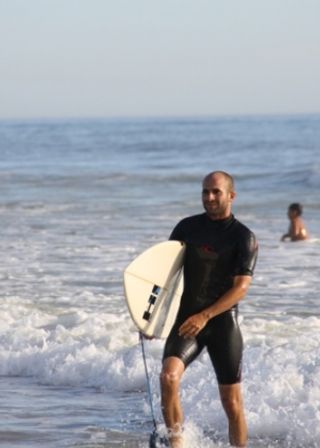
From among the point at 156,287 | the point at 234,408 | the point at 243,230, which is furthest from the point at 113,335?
the point at 243,230

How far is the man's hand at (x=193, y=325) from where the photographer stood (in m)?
6.42

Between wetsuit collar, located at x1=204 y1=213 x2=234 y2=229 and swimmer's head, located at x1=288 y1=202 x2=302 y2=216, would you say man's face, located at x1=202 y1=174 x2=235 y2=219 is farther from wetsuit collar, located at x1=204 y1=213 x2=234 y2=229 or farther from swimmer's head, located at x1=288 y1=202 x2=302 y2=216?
swimmer's head, located at x1=288 y1=202 x2=302 y2=216

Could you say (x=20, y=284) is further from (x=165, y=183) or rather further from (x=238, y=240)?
(x=165, y=183)

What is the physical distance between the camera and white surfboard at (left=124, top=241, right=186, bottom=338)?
6680mm

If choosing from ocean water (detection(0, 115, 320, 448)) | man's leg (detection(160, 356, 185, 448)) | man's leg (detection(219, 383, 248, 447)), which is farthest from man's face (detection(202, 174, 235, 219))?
ocean water (detection(0, 115, 320, 448))

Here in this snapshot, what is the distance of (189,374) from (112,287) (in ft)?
15.9

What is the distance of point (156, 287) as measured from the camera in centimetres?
674

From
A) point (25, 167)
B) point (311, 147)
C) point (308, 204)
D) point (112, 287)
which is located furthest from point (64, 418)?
point (311, 147)

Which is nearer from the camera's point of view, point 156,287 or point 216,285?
point 216,285

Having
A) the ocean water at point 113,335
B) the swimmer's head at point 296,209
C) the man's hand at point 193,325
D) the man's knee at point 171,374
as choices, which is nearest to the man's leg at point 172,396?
the man's knee at point 171,374

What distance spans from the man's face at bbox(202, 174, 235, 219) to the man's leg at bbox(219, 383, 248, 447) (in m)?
0.96

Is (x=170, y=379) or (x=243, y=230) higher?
(x=243, y=230)

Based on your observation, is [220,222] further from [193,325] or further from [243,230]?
[193,325]

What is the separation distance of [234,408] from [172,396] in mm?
460
